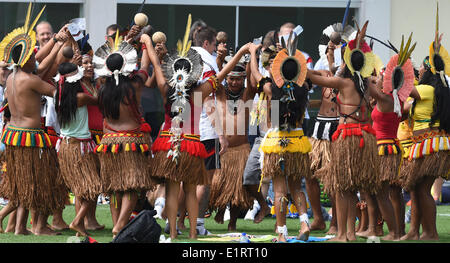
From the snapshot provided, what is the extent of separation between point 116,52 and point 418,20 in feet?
27.8

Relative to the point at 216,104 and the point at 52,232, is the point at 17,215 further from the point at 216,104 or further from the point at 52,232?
the point at 216,104

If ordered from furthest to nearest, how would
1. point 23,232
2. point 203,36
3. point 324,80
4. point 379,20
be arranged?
point 379,20, point 203,36, point 23,232, point 324,80

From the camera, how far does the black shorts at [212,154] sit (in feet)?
31.1

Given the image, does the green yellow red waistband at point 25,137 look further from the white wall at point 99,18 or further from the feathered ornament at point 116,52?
the white wall at point 99,18

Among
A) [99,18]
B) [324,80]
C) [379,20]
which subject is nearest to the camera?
[324,80]

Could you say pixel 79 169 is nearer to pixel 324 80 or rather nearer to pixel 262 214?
pixel 324 80

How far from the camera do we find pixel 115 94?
8.26 m

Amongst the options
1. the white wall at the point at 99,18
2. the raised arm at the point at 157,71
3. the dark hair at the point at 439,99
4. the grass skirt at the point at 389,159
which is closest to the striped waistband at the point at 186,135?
the raised arm at the point at 157,71

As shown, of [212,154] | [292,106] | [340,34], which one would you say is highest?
[340,34]

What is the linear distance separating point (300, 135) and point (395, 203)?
1.50 m

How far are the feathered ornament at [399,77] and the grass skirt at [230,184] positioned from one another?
205cm

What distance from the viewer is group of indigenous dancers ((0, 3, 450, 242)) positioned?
821 cm

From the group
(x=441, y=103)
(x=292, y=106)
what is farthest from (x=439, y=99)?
(x=292, y=106)

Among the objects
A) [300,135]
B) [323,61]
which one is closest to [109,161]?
[300,135]
